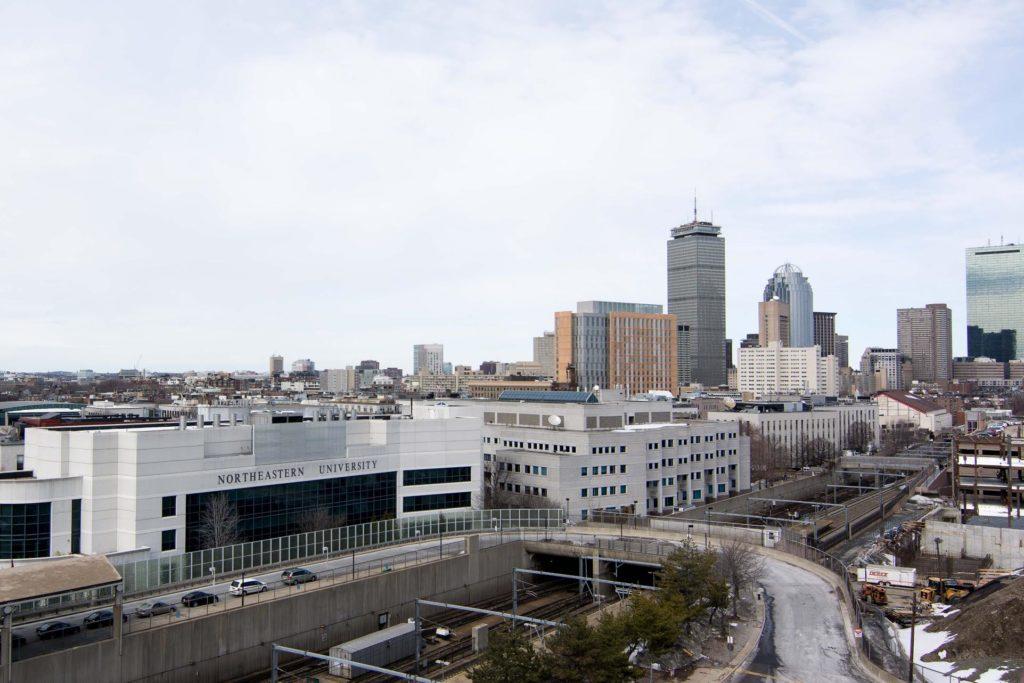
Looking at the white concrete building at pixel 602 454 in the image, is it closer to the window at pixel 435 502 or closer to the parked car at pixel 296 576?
the window at pixel 435 502

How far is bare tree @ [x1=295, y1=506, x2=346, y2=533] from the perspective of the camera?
64938 millimetres

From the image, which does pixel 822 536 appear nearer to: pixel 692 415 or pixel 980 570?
pixel 980 570

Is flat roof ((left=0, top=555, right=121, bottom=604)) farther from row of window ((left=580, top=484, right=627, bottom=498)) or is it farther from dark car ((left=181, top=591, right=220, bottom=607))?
row of window ((left=580, top=484, right=627, bottom=498))

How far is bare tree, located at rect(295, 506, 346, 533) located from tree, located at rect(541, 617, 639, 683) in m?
Answer: 34.9

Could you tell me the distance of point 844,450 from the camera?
173m

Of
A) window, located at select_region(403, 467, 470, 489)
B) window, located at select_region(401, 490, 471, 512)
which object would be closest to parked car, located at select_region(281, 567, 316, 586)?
Result: window, located at select_region(401, 490, 471, 512)

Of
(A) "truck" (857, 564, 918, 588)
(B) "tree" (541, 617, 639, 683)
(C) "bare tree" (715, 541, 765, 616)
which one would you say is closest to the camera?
(B) "tree" (541, 617, 639, 683)

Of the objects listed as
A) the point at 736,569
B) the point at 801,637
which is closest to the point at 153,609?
the point at 736,569

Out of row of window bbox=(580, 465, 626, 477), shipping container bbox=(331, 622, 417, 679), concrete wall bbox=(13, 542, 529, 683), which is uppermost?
row of window bbox=(580, 465, 626, 477)

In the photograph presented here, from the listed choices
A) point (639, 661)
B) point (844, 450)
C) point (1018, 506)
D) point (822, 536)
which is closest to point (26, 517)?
point (639, 661)

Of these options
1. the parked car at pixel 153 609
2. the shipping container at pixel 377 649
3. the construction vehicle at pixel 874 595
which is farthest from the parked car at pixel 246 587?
the construction vehicle at pixel 874 595

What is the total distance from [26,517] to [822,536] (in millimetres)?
72058

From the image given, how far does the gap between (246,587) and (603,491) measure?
47577mm

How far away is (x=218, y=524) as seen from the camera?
58500mm
